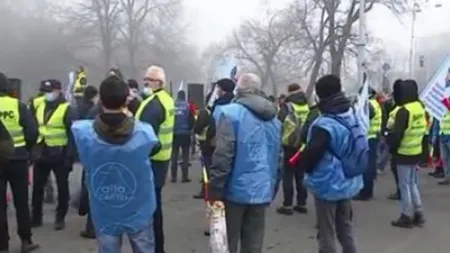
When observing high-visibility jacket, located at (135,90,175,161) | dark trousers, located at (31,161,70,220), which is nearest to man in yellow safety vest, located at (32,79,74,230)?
dark trousers, located at (31,161,70,220)

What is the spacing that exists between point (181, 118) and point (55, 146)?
5.25 metres

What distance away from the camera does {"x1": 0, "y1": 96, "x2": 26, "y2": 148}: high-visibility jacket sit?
7.61m

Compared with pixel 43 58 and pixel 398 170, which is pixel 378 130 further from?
pixel 43 58

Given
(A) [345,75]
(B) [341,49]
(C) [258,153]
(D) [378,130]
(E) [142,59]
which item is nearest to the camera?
(C) [258,153]

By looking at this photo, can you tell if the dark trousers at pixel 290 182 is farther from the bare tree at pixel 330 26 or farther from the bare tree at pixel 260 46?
the bare tree at pixel 260 46

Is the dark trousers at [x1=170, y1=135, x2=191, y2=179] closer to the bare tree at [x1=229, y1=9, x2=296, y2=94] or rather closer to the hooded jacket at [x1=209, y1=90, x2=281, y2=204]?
the hooded jacket at [x1=209, y1=90, x2=281, y2=204]

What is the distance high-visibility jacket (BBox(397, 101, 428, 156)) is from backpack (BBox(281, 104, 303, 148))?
1.64 metres

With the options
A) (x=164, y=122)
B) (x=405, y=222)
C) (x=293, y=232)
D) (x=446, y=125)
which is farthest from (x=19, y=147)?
(x=446, y=125)

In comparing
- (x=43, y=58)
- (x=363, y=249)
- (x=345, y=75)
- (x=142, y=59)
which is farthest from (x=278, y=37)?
(x=363, y=249)

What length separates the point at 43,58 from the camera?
5678 cm

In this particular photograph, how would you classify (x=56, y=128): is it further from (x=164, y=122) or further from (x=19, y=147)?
(x=164, y=122)

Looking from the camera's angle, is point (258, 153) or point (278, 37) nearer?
point (258, 153)

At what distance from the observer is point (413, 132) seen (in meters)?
8.97

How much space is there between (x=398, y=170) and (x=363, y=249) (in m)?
1.34
